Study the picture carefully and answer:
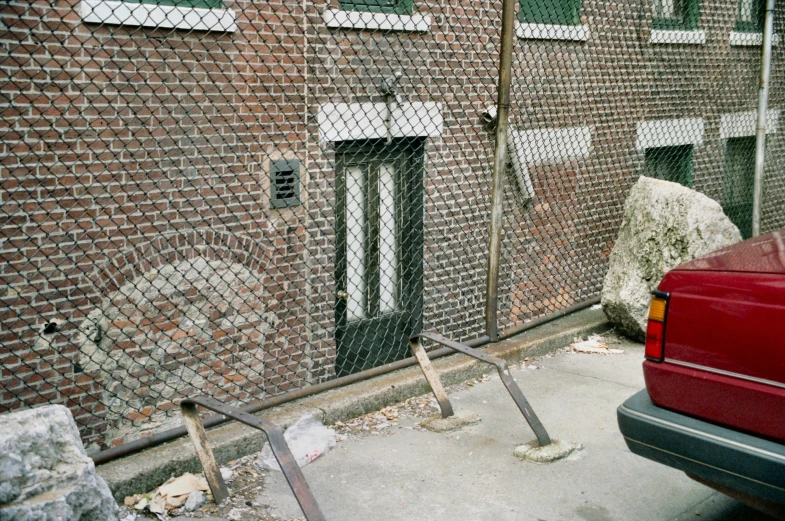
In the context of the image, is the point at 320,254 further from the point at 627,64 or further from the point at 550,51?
the point at 627,64

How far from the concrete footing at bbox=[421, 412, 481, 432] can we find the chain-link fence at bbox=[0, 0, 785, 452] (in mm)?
1039

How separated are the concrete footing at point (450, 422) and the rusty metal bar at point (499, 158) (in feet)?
3.81

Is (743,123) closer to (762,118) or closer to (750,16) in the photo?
(750,16)

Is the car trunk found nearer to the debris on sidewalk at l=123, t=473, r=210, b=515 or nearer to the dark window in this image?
the debris on sidewalk at l=123, t=473, r=210, b=515

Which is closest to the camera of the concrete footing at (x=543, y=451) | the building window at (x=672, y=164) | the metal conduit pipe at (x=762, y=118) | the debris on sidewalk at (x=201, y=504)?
the debris on sidewalk at (x=201, y=504)

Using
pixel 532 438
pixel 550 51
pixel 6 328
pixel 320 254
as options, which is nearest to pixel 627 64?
pixel 550 51

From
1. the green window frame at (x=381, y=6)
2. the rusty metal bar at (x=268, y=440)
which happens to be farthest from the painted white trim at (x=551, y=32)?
the rusty metal bar at (x=268, y=440)

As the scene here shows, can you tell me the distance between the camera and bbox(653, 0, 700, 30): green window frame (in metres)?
9.61

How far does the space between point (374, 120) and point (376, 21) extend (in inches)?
31.9

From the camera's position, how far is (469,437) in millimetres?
5180

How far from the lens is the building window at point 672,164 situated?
991 centimetres

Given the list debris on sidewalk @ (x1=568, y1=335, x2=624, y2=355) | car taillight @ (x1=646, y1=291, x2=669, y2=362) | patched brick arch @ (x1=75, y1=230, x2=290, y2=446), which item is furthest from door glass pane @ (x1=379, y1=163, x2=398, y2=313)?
car taillight @ (x1=646, y1=291, x2=669, y2=362)

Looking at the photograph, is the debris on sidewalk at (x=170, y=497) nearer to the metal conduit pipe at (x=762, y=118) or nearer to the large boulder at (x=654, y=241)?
the large boulder at (x=654, y=241)

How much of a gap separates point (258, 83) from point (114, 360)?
2.27 m
